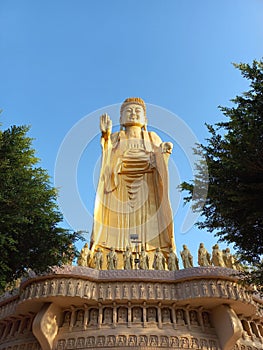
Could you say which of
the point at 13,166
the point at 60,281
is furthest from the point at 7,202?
the point at 60,281

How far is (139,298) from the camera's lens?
11.2 metres

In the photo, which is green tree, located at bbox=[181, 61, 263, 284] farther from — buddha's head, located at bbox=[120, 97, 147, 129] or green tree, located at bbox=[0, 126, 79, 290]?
buddha's head, located at bbox=[120, 97, 147, 129]

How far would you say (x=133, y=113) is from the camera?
802 inches

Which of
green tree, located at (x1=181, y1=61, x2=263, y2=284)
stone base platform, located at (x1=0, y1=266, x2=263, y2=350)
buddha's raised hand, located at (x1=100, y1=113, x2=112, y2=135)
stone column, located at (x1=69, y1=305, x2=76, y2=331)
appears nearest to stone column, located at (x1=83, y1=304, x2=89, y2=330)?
stone base platform, located at (x1=0, y1=266, x2=263, y2=350)

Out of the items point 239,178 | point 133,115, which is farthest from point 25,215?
point 133,115

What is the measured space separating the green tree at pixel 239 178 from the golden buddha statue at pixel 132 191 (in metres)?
9.44

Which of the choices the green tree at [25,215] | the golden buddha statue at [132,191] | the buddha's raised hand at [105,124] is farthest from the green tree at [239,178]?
the buddha's raised hand at [105,124]

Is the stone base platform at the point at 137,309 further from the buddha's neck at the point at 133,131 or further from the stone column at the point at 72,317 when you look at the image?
the buddha's neck at the point at 133,131

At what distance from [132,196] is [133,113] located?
547 cm

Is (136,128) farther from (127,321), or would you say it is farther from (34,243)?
(34,243)

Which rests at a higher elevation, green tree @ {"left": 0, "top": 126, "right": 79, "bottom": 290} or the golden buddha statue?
the golden buddha statue

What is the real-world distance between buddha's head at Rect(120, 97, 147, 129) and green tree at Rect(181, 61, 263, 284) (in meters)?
13.8

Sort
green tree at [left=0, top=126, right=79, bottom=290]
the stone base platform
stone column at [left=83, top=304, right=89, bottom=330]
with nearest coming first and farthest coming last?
green tree at [left=0, top=126, right=79, bottom=290], the stone base platform, stone column at [left=83, top=304, right=89, bottom=330]

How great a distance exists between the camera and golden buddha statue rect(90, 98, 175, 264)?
16266 mm
